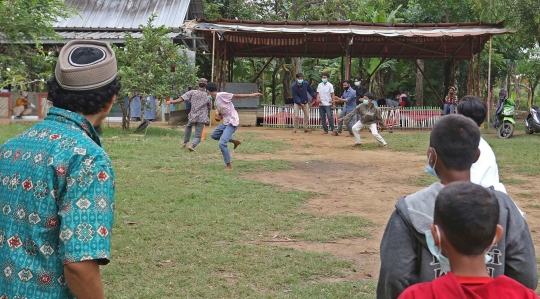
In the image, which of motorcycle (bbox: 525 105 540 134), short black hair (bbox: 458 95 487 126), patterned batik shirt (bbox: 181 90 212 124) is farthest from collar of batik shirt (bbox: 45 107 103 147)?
motorcycle (bbox: 525 105 540 134)

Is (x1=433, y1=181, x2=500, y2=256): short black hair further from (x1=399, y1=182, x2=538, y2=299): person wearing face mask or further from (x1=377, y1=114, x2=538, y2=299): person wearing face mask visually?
(x1=377, y1=114, x2=538, y2=299): person wearing face mask

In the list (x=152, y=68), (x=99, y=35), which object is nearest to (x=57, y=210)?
(x=152, y=68)

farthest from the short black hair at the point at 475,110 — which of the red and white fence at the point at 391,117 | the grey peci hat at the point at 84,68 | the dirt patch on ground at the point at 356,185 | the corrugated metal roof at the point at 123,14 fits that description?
the corrugated metal roof at the point at 123,14

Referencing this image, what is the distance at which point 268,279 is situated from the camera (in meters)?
4.93

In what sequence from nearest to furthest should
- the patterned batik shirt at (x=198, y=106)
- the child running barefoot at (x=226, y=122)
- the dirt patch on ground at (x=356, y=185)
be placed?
1. the dirt patch on ground at (x=356, y=185)
2. the child running barefoot at (x=226, y=122)
3. the patterned batik shirt at (x=198, y=106)

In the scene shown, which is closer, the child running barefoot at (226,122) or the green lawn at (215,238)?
the green lawn at (215,238)

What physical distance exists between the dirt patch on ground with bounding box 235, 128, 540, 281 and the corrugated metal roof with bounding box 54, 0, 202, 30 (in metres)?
10.8

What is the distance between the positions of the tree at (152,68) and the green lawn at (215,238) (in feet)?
19.9

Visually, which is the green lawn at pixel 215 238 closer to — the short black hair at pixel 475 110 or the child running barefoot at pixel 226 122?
the child running barefoot at pixel 226 122

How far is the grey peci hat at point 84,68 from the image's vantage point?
2.19m

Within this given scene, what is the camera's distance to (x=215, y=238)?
611 cm

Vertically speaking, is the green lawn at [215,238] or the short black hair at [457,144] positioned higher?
the short black hair at [457,144]

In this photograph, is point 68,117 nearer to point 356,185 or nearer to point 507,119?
point 356,185

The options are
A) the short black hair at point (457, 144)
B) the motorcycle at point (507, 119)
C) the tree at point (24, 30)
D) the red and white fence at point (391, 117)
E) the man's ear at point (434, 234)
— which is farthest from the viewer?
the red and white fence at point (391, 117)
